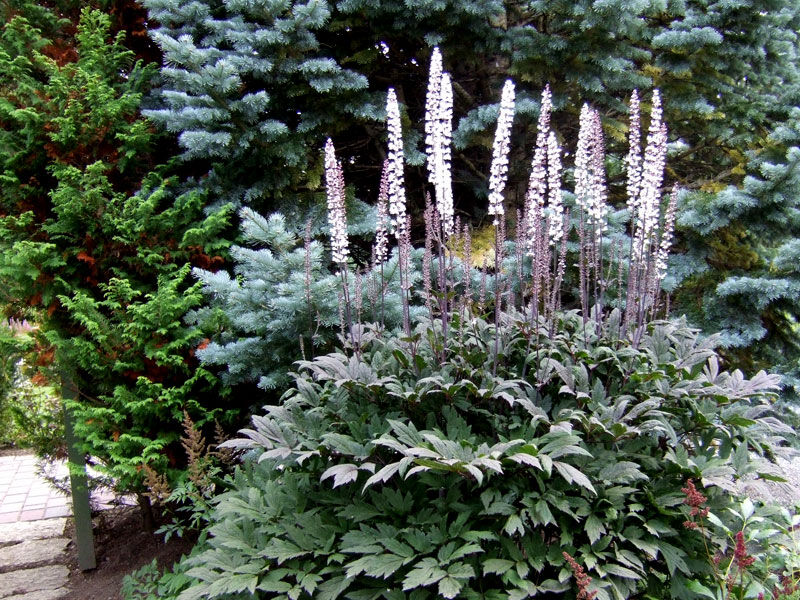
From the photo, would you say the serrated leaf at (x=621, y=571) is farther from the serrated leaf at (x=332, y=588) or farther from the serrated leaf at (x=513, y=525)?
the serrated leaf at (x=332, y=588)

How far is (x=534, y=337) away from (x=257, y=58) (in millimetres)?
2395

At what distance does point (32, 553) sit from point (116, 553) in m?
0.82

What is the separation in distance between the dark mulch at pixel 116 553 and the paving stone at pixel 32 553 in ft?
0.30

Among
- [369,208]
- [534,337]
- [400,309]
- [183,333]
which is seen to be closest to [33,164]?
[183,333]

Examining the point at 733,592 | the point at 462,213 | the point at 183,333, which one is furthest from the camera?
the point at 462,213

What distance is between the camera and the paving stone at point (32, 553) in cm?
391

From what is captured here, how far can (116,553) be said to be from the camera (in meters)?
3.79

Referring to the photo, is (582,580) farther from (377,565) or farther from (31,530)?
(31,530)

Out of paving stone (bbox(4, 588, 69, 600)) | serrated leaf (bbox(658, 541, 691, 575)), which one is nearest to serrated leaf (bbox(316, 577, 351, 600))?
serrated leaf (bbox(658, 541, 691, 575))

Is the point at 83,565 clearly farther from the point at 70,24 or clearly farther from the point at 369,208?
the point at 70,24

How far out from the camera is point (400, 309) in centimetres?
339

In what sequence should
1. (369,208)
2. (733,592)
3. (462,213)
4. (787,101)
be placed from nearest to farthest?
(733,592)
(369,208)
(787,101)
(462,213)

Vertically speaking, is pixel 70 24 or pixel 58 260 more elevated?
pixel 70 24

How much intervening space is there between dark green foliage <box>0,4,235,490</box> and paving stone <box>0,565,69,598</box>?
36.0 inches
